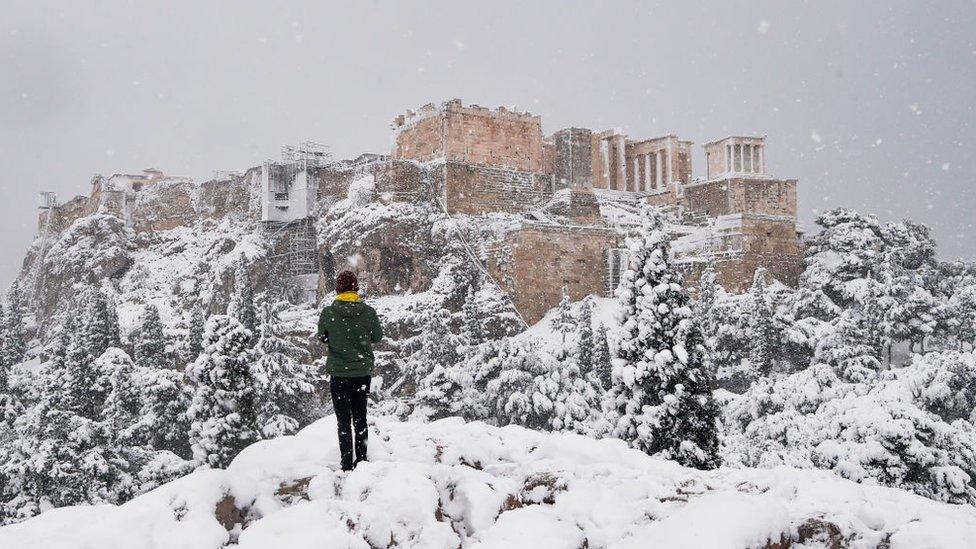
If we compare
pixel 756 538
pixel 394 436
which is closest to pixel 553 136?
pixel 394 436

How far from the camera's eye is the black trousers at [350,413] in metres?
7.63

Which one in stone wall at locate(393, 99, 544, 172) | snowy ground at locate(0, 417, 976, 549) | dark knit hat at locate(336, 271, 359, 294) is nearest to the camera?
snowy ground at locate(0, 417, 976, 549)

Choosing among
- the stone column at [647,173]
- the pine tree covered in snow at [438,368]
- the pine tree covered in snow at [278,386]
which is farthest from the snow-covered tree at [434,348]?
the stone column at [647,173]

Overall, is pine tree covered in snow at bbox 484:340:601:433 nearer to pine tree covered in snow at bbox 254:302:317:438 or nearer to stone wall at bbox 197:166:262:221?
pine tree covered in snow at bbox 254:302:317:438

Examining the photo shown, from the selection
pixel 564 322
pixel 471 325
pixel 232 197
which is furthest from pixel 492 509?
pixel 232 197

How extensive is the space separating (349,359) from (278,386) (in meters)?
20.4

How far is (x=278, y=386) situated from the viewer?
1062 inches

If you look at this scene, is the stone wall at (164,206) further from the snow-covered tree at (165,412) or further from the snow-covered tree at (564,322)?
the snow-covered tree at (564,322)

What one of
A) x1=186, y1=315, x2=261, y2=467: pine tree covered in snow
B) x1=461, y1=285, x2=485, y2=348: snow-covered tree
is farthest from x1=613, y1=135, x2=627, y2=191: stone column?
x1=186, y1=315, x2=261, y2=467: pine tree covered in snow

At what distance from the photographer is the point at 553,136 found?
160ft

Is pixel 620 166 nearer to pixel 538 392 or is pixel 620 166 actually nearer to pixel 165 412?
pixel 538 392

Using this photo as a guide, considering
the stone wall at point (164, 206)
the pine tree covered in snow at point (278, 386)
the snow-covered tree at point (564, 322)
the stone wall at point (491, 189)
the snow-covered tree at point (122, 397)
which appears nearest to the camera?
the pine tree covered in snow at point (278, 386)

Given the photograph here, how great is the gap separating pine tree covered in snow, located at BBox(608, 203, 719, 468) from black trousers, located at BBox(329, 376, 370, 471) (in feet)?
36.8

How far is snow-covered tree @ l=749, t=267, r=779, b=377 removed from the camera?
104ft
